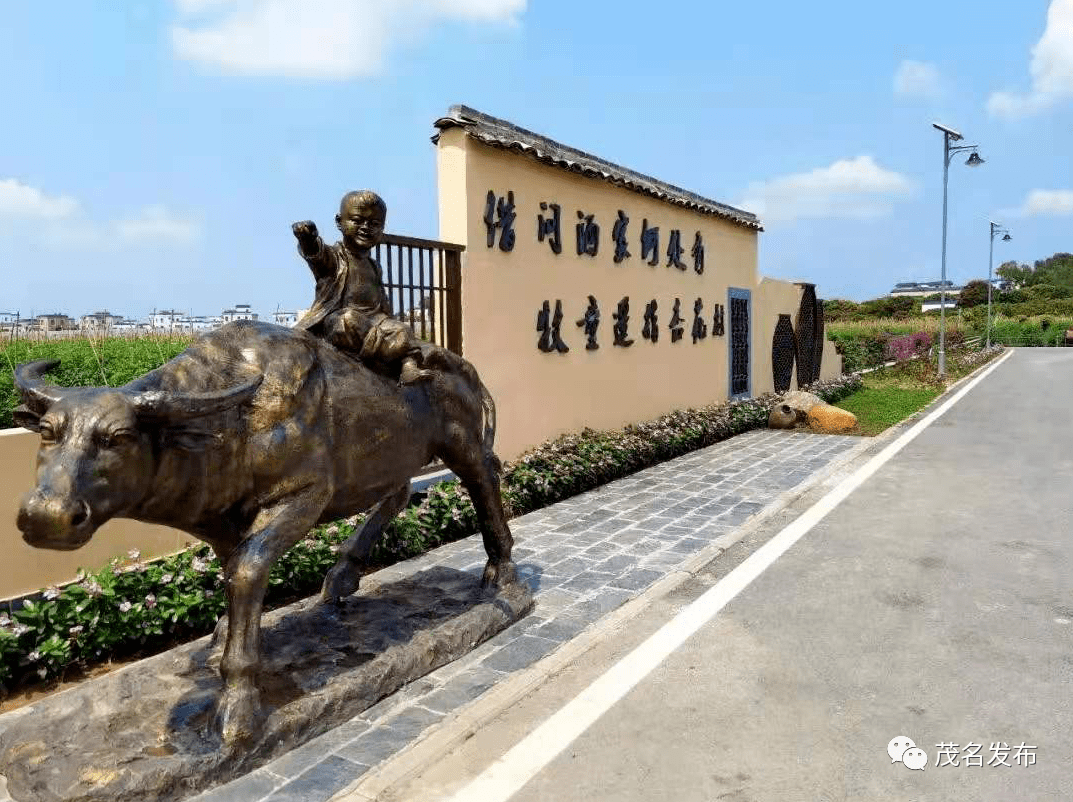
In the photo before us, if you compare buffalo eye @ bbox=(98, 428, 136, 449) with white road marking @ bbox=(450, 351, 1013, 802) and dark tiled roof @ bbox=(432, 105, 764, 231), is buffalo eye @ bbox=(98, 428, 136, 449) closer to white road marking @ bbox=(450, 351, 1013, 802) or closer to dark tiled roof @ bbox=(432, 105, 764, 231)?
white road marking @ bbox=(450, 351, 1013, 802)

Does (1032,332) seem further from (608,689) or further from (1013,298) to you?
(608,689)

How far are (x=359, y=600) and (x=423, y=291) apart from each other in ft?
10.5

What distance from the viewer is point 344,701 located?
3.22m

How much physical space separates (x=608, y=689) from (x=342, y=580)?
5.05 ft

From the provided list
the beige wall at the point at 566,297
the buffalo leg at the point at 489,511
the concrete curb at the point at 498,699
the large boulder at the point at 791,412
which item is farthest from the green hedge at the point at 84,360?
the large boulder at the point at 791,412

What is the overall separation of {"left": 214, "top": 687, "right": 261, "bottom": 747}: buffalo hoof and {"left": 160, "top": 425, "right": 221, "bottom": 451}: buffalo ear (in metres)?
0.98

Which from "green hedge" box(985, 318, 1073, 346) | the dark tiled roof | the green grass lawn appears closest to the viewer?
the dark tiled roof

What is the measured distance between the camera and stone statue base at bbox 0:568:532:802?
8.64ft

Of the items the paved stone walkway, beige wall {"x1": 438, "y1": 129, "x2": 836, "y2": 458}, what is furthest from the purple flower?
beige wall {"x1": 438, "y1": 129, "x2": 836, "y2": 458}

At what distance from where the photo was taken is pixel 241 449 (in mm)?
2949

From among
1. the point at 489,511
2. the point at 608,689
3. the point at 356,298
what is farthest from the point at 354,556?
the point at 608,689

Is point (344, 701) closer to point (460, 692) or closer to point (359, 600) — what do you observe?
point (460, 692)

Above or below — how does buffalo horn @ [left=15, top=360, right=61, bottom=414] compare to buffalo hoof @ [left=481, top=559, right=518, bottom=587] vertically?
above

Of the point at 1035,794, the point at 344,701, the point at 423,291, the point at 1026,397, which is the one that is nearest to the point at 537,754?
the point at 344,701
